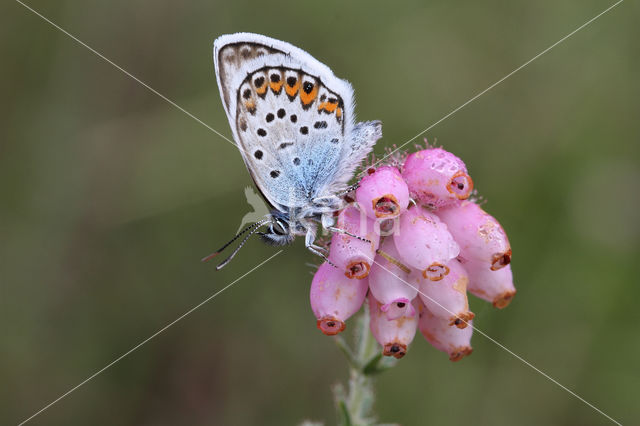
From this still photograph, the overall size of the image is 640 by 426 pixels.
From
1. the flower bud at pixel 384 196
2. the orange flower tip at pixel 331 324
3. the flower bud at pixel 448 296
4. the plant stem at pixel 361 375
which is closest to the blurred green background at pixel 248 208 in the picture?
the plant stem at pixel 361 375

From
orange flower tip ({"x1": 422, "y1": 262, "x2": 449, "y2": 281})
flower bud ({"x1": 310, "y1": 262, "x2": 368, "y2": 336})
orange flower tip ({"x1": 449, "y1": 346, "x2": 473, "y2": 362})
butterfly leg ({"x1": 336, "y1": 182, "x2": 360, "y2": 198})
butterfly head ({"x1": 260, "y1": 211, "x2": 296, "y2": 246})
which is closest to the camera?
orange flower tip ({"x1": 422, "y1": 262, "x2": 449, "y2": 281})

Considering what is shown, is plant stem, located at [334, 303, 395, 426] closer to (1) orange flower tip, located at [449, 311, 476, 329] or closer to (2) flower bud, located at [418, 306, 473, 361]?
(2) flower bud, located at [418, 306, 473, 361]

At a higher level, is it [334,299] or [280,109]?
[280,109]

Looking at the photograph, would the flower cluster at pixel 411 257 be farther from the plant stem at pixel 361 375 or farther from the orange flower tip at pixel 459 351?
the plant stem at pixel 361 375

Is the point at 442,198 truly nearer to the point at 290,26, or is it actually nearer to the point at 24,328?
the point at 290,26

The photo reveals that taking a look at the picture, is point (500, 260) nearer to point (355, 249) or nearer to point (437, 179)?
point (437, 179)

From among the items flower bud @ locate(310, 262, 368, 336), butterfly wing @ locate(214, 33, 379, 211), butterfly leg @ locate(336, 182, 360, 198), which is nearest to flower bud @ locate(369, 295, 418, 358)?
flower bud @ locate(310, 262, 368, 336)

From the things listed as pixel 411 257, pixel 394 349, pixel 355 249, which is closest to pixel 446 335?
pixel 394 349
